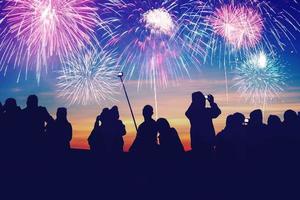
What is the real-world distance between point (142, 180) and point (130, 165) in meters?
0.46

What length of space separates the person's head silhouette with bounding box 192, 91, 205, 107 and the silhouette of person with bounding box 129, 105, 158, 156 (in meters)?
1.22

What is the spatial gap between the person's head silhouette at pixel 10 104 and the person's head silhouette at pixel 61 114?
96cm

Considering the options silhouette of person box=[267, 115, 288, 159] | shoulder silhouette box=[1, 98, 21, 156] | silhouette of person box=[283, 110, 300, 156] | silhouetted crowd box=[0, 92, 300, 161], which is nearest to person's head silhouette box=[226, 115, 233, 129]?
silhouetted crowd box=[0, 92, 300, 161]

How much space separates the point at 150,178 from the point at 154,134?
0.90 m

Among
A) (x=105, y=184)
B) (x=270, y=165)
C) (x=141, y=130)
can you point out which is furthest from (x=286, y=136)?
(x=105, y=184)

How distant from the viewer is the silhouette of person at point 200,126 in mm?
9102

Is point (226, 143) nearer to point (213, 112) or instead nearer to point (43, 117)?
point (213, 112)

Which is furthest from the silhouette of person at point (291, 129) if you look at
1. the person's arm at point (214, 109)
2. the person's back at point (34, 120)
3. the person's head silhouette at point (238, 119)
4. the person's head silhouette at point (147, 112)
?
the person's back at point (34, 120)

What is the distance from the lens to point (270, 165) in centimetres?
834

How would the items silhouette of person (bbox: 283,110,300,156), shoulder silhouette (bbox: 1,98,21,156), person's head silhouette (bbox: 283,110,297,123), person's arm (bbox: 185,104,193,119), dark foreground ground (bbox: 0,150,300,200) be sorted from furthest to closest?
person's head silhouette (bbox: 283,110,297,123) < person's arm (bbox: 185,104,193,119) < shoulder silhouette (bbox: 1,98,21,156) < silhouette of person (bbox: 283,110,300,156) < dark foreground ground (bbox: 0,150,300,200)

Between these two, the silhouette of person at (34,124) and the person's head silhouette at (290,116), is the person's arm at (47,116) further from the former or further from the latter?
the person's head silhouette at (290,116)

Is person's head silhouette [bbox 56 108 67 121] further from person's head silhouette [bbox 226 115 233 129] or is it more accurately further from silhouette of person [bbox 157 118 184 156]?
person's head silhouette [bbox 226 115 233 129]

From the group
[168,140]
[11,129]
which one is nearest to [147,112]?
[168,140]

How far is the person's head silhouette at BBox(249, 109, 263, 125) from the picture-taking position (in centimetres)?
923
